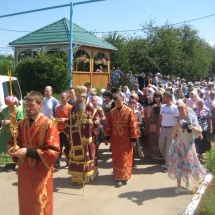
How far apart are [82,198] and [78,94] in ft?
6.01

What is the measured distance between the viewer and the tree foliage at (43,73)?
50.8ft

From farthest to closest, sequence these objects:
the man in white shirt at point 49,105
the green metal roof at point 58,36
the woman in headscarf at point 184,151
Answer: the green metal roof at point 58,36, the man in white shirt at point 49,105, the woman in headscarf at point 184,151

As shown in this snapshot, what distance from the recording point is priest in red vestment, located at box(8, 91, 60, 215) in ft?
12.5

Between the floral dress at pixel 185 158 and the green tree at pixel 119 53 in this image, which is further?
the green tree at pixel 119 53

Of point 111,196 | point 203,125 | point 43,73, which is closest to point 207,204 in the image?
point 111,196

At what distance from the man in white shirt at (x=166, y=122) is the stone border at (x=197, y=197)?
1.23 metres

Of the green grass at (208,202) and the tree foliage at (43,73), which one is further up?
the tree foliage at (43,73)

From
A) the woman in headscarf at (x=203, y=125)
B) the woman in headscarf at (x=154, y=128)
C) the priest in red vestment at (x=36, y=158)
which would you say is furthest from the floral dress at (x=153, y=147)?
the priest in red vestment at (x=36, y=158)

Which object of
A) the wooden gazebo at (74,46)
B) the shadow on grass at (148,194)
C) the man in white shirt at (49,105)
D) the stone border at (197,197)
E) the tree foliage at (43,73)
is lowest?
the shadow on grass at (148,194)

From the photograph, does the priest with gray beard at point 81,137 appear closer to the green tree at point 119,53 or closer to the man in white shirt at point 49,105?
the man in white shirt at point 49,105

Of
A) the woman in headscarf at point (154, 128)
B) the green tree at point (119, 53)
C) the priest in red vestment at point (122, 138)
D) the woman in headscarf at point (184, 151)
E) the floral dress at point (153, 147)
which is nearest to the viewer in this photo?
the woman in headscarf at point (184, 151)

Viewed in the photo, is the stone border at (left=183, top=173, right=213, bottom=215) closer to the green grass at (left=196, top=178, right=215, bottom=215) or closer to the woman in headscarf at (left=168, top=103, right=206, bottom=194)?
the green grass at (left=196, top=178, right=215, bottom=215)

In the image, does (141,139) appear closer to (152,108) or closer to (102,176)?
(152,108)

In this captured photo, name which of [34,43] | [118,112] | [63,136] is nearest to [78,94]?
[118,112]
